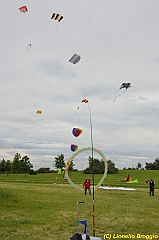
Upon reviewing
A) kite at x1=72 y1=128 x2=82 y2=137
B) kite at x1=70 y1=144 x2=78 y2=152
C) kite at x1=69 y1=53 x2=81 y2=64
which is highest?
kite at x1=69 y1=53 x2=81 y2=64

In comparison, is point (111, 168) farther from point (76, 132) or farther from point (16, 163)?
point (76, 132)

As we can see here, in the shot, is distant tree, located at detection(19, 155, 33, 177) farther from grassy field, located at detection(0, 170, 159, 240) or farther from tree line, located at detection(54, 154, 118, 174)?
grassy field, located at detection(0, 170, 159, 240)

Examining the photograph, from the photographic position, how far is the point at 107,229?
38.6ft

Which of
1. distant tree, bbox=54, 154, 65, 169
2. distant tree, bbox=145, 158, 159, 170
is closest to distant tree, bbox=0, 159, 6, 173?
distant tree, bbox=54, 154, 65, 169

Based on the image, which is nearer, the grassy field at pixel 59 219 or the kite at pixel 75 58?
the grassy field at pixel 59 219

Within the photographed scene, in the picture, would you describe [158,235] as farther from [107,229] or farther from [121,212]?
[121,212]

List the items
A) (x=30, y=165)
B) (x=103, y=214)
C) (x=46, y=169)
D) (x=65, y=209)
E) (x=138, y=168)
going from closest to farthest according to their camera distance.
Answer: (x=103, y=214)
(x=65, y=209)
(x=30, y=165)
(x=46, y=169)
(x=138, y=168)

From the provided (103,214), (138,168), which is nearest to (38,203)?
(103,214)

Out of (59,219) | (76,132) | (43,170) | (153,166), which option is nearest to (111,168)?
(43,170)

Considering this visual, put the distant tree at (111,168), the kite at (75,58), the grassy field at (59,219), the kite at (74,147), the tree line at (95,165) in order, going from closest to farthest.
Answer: the grassy field at (59,219) → the kite at (75,58) → the kite at (74,147) → the tree line at (95,165) → the distant tree at (111,168)

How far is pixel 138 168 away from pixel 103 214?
289ft

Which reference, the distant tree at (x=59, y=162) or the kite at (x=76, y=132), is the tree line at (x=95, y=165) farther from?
the kite at (x=76, y=132)

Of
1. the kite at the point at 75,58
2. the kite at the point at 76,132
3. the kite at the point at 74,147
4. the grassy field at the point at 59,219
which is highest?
the kite at the point at 75,58

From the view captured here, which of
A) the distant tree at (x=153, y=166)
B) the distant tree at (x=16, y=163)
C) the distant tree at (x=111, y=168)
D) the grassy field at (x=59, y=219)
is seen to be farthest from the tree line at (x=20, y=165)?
the grassy field at (x=59, y=219)
